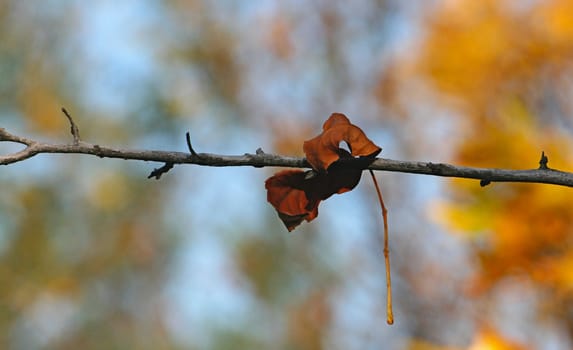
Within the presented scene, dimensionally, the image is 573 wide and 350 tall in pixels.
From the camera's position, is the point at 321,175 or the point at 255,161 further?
the point at 321,175

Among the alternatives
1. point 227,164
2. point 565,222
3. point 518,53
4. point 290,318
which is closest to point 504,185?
point 565,222

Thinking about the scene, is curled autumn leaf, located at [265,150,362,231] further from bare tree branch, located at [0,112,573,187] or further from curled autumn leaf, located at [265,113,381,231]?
bare tree branch, located at [0,112,573,187]

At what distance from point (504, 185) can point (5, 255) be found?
6661mm

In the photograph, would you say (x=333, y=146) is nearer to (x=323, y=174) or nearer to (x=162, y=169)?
(x=323, y=174)

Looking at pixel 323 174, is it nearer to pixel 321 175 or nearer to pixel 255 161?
pixel 321 175

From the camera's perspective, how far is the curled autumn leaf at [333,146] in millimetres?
1181

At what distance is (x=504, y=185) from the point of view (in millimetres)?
2088

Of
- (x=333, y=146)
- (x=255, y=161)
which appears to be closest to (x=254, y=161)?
(x=255, y=161)

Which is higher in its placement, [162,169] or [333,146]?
[333,146]

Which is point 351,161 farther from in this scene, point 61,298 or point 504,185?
point 61,298

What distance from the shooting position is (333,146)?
3.94 ft

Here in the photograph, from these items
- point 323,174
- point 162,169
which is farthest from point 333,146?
point 162,169

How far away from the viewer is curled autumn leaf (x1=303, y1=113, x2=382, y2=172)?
1181 mm

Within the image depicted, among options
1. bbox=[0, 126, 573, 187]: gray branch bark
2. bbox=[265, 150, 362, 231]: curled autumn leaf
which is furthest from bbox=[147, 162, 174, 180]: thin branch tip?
bbox=[265, 150, 362, 231]: curled autumn leaf
